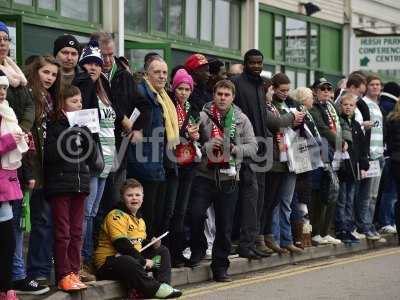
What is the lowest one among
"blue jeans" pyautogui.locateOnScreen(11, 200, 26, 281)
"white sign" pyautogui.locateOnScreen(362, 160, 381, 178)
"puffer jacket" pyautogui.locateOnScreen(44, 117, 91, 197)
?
"blue jeans" pyautogui.locateOnScreen(11, 200, 26, 281)

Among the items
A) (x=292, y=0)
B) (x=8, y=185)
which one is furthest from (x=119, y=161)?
(x=292, y=0)

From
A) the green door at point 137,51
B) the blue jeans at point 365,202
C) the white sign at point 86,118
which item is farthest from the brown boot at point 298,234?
the white sign at point 86,118

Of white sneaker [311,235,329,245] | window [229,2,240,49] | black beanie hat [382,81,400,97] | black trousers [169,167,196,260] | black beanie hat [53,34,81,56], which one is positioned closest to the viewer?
black beanie hat [53,34,81,56]

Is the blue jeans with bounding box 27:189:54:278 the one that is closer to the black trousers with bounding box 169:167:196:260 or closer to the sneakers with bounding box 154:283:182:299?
the sneakers with bounding box 154:283:182:299

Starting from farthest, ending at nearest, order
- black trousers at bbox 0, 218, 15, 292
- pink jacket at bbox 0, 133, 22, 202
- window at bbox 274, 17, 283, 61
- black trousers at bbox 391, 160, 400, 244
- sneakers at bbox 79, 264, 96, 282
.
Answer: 1. window at bbox 274, 17, 283, 61
2. black trousers at bbox 391, 160, 400, 244
3. sneakers at bbox 79, 264, 96, 282
4. black trousers at bbox 0, 218, 15, 292
5. pink jacket at bbox 0, 133, 22, 202

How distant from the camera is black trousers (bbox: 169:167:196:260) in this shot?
40.6ft

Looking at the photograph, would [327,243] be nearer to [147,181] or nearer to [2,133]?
[147,181]

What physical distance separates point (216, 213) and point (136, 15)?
24.6 feet

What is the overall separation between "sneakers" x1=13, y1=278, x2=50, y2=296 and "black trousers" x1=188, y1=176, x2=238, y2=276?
2642 mm

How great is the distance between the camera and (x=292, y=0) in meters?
24.7

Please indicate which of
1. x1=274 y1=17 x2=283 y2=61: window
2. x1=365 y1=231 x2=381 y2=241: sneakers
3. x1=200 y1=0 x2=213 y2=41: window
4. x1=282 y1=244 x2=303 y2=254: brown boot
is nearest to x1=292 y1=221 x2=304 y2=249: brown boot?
x1=282 y1=244 x2=303 y2=254: brown boot

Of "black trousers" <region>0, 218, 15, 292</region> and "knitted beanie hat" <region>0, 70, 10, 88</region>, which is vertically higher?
"knitted beanie hat" <region>0, 70, 10, 88</region>

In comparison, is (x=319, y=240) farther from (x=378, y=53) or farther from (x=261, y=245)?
(x=378, y=53)

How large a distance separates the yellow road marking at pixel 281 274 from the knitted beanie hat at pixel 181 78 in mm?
2151
